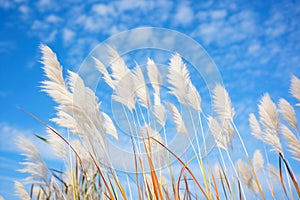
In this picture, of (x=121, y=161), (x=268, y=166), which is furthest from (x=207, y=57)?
(x=268, y=166)

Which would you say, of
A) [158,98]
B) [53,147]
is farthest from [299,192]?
[53,147]

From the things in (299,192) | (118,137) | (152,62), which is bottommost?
(299,192)

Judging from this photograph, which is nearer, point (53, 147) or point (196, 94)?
point (53, 147)

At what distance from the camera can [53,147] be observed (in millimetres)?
2846

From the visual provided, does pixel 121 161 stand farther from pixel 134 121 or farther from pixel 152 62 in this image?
pixel 152 62

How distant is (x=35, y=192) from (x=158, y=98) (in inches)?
75.4

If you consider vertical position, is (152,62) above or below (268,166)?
above

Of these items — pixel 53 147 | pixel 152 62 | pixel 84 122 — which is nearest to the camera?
pixel 84 122

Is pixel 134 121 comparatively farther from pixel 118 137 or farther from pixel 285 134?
pixel 285 134

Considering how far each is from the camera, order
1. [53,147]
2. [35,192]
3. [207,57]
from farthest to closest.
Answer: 1. [35,192]
2. [207,57]
3. [53,147]

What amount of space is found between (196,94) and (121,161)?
1.05 metres

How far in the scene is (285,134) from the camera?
11.9ft

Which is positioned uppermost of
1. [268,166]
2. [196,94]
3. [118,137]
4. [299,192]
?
[196,94]

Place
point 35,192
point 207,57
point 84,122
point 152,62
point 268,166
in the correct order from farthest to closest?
point 268,166 < point 35,192 < point 207,57 < point 152,62 < point 84,122
